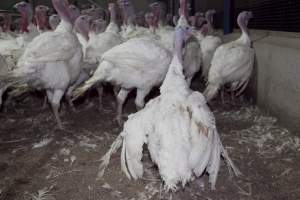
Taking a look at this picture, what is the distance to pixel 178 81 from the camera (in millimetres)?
3164

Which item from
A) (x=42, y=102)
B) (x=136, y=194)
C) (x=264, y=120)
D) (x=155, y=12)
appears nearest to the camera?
(x=136, y=194)

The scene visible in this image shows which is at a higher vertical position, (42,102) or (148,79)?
(148,79)

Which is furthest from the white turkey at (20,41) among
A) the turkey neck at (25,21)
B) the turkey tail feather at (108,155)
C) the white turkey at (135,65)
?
the turkey tail feather at (108,155)

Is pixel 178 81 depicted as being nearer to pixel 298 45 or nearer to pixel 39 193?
pixel 39 193

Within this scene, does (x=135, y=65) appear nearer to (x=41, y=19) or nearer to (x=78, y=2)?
(x=41, y=19)

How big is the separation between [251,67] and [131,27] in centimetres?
339

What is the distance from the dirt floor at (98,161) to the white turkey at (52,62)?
1.84 feet

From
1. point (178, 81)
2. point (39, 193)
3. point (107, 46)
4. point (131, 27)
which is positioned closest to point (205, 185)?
point (178, 81)

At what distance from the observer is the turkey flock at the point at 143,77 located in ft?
8.79

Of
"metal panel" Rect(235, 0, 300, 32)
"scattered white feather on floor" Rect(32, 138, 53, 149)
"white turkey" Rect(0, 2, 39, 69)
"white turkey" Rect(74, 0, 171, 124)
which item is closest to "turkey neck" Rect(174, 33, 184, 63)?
"white turkey" Rect(74, 0, 171, 124)

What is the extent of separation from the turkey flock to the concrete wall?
247 millimetres

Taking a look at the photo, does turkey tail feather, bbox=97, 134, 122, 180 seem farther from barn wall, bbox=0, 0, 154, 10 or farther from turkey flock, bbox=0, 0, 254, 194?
barn wall, bbox=0, 0, 154, 10

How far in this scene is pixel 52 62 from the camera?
457cm

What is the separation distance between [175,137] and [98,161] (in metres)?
1.43
